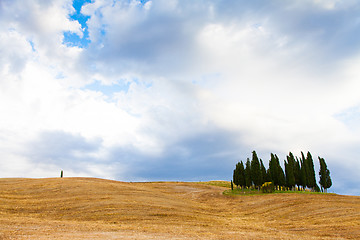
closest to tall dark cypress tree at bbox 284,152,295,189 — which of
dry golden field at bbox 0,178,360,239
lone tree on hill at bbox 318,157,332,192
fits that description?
lone tree on hill at bbox 318,157,332,192

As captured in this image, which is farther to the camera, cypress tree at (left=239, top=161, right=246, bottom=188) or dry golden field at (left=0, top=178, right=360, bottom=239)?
cypress tree at (left=239, top=161, right=246, bottom=188)

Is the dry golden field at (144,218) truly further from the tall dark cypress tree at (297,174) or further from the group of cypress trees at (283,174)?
the tall dark cypress tree at (297,174)

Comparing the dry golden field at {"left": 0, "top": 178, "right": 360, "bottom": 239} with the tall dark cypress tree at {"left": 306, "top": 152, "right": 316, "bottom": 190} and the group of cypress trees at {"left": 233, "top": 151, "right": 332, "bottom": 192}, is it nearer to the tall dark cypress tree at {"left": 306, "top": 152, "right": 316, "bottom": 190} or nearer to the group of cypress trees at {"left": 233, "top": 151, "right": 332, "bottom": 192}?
the group of cypress trees at {"left": 233, "top": 151, "right": 332, "bottom": 192}

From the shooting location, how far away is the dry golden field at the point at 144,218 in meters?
18.3

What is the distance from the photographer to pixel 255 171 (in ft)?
181

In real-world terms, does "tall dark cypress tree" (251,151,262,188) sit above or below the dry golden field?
above

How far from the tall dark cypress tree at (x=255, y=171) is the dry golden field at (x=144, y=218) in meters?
16.1

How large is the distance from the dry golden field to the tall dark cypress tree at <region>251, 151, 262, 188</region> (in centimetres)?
1612

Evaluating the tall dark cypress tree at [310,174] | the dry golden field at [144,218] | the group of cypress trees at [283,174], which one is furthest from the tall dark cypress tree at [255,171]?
the dry golden field at [144,218]

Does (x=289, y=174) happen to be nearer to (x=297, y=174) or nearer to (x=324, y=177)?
(x=297, y=174)

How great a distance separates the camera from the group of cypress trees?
5612 centimetres

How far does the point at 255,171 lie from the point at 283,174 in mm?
7530

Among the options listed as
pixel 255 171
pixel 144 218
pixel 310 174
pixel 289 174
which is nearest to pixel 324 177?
pixel 310 174

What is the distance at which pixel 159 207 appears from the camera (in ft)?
96.6
